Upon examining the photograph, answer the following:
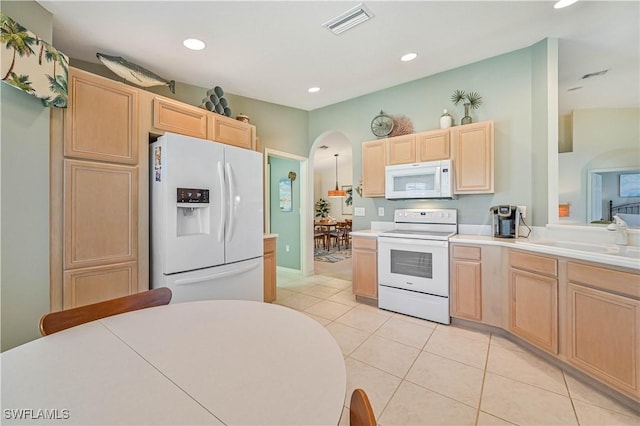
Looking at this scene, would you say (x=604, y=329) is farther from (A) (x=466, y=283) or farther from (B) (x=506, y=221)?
(B) (x=506, y=221)

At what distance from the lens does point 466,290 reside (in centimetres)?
260

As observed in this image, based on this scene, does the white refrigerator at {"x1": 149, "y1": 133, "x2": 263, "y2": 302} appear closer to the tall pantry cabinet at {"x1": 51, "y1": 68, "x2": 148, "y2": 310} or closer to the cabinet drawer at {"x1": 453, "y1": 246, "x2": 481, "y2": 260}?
the tall pantry cabinet at {"x1": 51, "y1": 68, "x2": 148, "y2": 310}

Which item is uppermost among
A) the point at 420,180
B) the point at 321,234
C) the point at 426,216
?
the point at 420,180

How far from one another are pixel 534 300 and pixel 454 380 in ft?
3.16

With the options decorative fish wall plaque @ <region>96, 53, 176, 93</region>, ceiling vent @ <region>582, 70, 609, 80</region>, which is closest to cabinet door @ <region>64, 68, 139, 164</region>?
decorative fish wall plaque @ <region>96, 53, 176, 93</region>

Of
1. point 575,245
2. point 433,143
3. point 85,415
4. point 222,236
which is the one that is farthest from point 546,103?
point 85,415

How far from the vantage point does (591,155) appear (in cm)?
350

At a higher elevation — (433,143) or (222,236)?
(433,143)

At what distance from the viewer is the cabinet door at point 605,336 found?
1.54m

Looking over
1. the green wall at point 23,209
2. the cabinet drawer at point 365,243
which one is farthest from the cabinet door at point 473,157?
the green wall at point 23,209

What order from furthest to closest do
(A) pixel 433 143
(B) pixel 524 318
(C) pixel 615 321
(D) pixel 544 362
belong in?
(A) pixel 433 143 < (B) pixel 524 318 < (D) pixel 544 362 < (C) pixel 615 321

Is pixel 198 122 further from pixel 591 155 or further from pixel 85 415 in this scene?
pixel 591 155

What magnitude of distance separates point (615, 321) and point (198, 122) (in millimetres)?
3547

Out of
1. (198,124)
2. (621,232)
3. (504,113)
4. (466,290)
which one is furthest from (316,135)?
(621,232)
